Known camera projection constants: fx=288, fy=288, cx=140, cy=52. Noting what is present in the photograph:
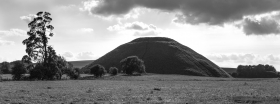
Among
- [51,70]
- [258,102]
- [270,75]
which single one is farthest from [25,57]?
[270,75]

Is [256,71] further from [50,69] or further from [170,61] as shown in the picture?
[50,69]

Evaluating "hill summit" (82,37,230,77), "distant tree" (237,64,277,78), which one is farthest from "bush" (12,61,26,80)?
"distant tree" (237,64,277,78)

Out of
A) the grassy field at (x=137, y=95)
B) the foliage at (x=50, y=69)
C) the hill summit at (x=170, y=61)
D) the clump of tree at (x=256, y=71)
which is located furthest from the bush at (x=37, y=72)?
the clump of tree at (x=256, y=71)

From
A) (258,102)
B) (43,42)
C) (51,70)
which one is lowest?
(258,102)

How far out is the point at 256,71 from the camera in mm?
179625

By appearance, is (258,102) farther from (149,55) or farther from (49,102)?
(149,55)

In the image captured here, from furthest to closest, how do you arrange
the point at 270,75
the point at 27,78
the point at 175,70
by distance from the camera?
the point at 270,75, the point at 175,70, the point at 27,78

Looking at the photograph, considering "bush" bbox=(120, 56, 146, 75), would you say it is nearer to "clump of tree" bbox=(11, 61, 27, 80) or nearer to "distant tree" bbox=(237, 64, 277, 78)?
"clump of tree" bbox=(11, 61, 27, 80)

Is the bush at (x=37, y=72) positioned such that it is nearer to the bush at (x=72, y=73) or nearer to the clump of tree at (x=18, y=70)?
Answer: the clump of tree at (x=18, y=70)

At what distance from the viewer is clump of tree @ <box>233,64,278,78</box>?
573ft

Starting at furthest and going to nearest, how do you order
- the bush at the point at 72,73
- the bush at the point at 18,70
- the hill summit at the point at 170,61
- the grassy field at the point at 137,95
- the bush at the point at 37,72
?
1. the hill summit at the point at 170,61
2. the bush at the point at 72,73
3. the bush at the point at 18,70
4. the bush at the point at 37,72
5. the grassy field at the point at 137,95

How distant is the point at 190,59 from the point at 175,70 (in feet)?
89.4

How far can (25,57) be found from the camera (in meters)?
73.5

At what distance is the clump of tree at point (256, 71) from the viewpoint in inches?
6880
